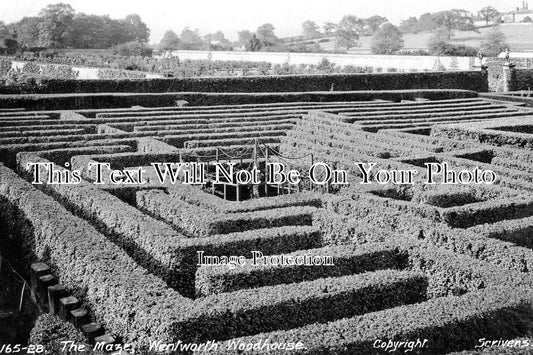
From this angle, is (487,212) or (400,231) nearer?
(400,231)

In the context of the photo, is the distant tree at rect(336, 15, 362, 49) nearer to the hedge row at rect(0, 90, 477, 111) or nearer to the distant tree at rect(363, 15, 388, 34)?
the distant tree at rect(363, 15, 388, 34)

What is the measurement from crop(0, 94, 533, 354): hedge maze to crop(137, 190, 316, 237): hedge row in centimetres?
3

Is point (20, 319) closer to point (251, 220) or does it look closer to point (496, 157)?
point (251, 220)

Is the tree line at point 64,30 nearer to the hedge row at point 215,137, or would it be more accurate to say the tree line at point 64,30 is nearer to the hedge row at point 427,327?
the hedge row at point 215,137

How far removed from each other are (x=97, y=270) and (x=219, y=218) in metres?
2.72

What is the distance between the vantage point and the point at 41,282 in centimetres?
968

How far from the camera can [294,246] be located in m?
10.0

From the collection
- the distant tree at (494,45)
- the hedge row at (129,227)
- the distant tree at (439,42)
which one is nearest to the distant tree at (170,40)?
the distant tree at (439,42)

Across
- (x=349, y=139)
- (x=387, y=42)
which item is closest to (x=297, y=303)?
(x=349, y=139)

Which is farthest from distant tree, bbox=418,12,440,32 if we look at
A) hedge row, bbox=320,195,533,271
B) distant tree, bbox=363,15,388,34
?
hedge row, bbox=320,195,533,271

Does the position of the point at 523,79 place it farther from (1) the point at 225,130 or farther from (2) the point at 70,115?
(2) the point at 70,115

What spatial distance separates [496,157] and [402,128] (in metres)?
5.53

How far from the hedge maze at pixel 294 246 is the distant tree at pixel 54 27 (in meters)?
81.5

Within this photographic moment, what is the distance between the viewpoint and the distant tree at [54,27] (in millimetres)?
94562
